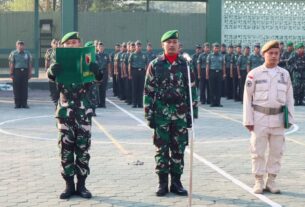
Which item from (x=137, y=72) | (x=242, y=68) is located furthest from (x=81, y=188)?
(x=242, y=68)

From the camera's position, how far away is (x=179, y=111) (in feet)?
25.6

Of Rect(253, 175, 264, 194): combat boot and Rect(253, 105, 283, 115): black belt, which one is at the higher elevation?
Rect(253, 105, 283, 115): black belt

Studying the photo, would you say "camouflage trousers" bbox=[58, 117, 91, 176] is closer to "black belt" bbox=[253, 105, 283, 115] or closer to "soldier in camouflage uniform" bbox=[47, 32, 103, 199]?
"soldier in camouflage uniform" bbox=[47, 32, 103, 199]

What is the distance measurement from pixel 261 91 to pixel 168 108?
1154 millimetres

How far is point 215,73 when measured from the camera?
1936 centimetres

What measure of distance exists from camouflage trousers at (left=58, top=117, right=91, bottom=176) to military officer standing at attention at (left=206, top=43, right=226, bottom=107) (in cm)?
1175

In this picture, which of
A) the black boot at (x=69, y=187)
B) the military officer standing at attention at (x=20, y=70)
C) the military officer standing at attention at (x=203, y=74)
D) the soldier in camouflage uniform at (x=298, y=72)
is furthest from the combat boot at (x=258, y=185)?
the military officer standing at attention at (x=203, y=74)

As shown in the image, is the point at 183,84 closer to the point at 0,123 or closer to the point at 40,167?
the point at 40,167

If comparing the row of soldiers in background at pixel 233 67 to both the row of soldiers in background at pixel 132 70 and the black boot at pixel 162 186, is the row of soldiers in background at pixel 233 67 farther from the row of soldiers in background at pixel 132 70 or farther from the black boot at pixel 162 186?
the black boot at pixel 162 186

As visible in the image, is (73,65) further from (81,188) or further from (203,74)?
(203,74)

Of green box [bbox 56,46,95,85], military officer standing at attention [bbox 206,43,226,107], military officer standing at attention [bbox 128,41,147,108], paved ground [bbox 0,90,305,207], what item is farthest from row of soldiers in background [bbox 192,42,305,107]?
green box [bbox 56,46,95,85]

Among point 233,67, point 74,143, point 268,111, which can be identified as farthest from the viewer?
point 233,67

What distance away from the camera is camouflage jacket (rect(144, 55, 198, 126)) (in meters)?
7.79

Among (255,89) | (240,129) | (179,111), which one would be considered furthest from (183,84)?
(240,129)
